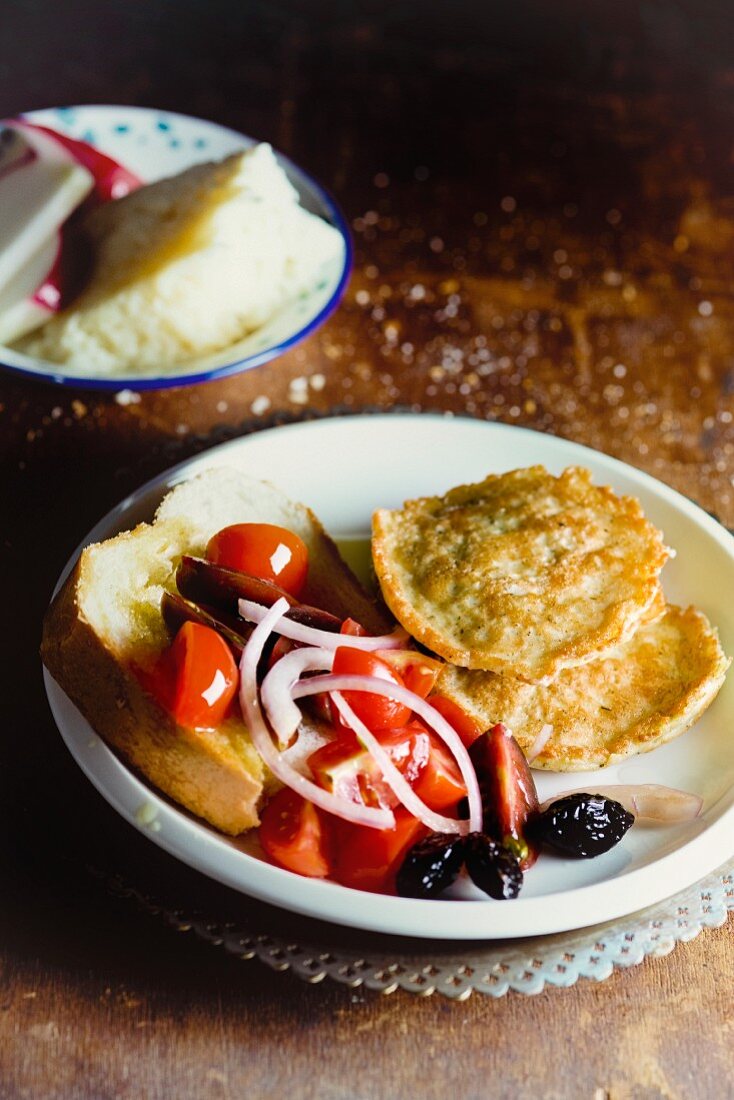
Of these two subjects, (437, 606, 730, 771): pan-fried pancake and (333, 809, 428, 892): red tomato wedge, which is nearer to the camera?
(333, 809, 428, 892): red tomato wedge

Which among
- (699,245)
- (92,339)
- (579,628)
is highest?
(92,339)

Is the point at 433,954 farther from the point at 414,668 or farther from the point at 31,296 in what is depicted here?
the point at 31,296

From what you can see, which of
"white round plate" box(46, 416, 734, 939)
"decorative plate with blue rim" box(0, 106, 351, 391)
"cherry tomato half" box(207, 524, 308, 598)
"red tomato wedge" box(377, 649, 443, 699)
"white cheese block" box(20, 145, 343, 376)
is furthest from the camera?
"white cheese block" box(20, 145, 343, 376)

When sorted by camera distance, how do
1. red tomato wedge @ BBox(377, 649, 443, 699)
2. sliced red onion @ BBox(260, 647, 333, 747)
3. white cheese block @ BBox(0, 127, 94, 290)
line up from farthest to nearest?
white cheese block @ BBox(0, 127, 94, 290)
red tomato wedge @ BBox(377, 649, 443, 699)
sliced red onion @ BBox(260, 647, 333, 747)

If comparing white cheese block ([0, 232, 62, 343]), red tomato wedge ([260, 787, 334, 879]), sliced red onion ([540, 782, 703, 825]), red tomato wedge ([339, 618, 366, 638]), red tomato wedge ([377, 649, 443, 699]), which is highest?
white cheese block ([0, 232, 62, 343])

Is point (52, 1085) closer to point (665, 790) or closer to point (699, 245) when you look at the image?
point (665, 790)

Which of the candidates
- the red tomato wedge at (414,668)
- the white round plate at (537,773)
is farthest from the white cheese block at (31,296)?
the red tomato wedge at (414,668)

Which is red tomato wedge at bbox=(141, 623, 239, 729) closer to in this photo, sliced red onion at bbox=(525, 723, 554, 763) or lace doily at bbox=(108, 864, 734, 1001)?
lace doily at bbox=(108, 864, 734, 1001)

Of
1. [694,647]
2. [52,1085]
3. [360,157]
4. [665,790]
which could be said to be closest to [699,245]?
[360,157]

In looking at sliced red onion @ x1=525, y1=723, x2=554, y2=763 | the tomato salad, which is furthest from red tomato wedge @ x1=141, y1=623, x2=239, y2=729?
sliced red onion @ x1=525, y1=723, x2=554, y2=763
